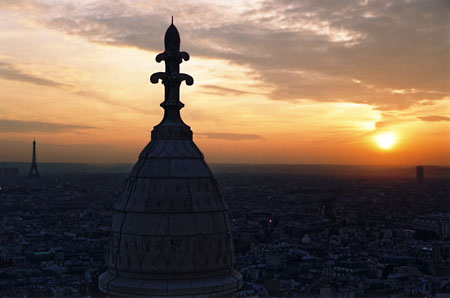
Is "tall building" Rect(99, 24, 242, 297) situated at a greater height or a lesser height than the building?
lesser

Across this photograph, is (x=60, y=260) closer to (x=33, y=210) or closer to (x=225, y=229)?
(x=33, y=210)

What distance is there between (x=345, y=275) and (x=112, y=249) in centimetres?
→ 3858

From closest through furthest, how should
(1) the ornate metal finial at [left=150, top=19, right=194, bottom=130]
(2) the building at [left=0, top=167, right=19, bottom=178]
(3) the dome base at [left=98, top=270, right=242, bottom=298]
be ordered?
(3) the dome base at [left=98, top=270, right=242, bottom=298] < (1) the ornate metal finial at [left=150, top=19, right=194, bottom=130] < (2) the building at [left=0, top=167, right=19, bottom=178]

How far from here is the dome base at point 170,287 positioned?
3.55m

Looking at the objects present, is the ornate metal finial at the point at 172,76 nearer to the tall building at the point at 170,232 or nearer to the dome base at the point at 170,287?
the tall building at the point at 170,232

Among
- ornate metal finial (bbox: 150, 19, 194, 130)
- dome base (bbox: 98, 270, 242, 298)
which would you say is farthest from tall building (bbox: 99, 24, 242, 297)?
ornate metal finial (bbox: 150, 19, 194, 130)

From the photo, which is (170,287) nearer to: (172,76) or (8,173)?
(172,76)

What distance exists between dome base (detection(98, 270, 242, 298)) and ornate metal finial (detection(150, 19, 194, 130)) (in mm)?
966

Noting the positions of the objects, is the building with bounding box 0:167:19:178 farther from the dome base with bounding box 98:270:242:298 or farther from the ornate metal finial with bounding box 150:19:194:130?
the dome base with bounding box 98:270:242:298

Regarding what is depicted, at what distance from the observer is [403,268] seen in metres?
42.5

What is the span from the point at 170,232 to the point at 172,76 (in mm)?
998

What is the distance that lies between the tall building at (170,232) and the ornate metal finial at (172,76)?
210mm

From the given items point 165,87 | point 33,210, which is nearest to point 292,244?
point 33,210

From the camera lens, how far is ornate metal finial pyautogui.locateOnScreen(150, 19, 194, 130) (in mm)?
4023
